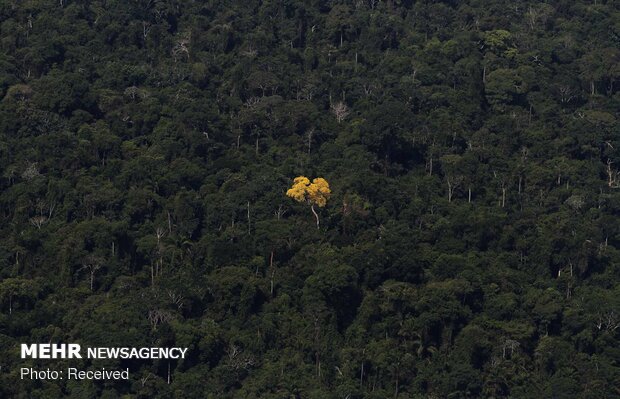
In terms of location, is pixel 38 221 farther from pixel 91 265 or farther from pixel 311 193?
pixel 311 193

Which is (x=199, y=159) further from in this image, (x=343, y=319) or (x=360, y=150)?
(x=343, y=319)

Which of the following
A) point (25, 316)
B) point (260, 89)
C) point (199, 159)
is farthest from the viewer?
point (260, 89)

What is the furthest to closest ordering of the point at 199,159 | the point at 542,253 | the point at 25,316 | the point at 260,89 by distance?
1. the point at 260,89
2. the point at 199,159
3. the point at 542,253
4. the point at 25,316

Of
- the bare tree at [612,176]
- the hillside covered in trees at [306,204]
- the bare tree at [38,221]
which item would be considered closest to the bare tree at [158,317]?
the hillside covered in trees at [306,204]

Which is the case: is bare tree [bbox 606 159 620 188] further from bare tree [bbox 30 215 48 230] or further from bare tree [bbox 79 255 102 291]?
bare tree [bbox 30 215 48 230]

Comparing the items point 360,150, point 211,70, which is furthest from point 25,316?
point 211,70
